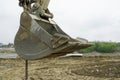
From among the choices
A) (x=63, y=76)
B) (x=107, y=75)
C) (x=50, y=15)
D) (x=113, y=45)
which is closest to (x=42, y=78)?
(x=63, y=76)

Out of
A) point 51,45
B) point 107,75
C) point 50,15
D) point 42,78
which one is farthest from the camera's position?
point 107,75

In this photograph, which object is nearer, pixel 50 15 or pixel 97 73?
pixel 50 15

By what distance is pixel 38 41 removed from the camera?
445 cm

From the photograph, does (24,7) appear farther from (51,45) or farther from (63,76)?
(63,76)

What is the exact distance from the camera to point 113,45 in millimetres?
40031

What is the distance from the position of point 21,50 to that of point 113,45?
118ft

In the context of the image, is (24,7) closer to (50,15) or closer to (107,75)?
(50,15)

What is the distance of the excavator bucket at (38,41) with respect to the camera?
14.0 ft

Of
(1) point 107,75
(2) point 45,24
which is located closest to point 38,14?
(2) point 45,24

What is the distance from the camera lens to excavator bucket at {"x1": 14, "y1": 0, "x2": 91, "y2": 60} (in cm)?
427

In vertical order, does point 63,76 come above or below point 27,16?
below

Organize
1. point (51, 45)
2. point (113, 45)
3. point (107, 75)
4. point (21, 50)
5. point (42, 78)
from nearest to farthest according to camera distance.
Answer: point (51, 45), point (21, 50), point (42, 78), point (107, 75), point (113, 45)

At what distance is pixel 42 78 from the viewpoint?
1074 cm

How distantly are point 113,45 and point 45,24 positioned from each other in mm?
35831
